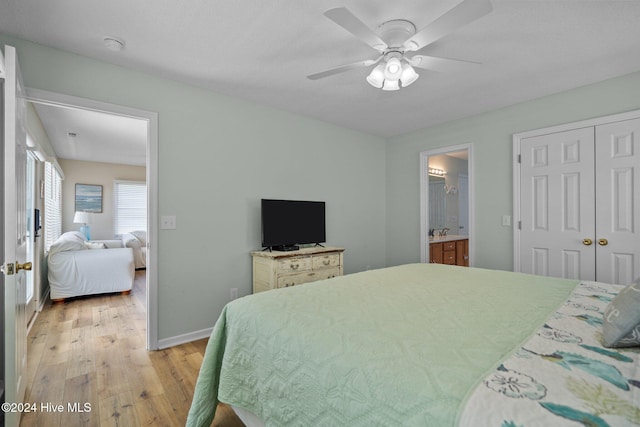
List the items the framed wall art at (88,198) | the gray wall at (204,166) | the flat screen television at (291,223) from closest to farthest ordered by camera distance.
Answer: the gray wall at (204,166) < the flat screen television at (291,223) < the framed wall art at (88,198)

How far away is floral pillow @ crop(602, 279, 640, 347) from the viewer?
3.18 ft

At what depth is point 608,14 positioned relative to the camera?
6.24 ft

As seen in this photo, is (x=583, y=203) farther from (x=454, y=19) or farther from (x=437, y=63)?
(x=454, y=19)

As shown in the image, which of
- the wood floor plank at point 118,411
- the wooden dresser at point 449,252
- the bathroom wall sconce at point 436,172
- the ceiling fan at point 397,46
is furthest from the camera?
the bathroom wall sconce at point 436,172

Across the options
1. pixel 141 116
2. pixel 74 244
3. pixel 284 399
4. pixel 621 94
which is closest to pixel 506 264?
pixel 621 94

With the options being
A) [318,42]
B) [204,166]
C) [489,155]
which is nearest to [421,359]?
[318,42]

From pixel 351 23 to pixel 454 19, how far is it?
0.50m

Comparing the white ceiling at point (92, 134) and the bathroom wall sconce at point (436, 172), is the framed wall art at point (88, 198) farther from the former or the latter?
the bathroom wall sconce at point (436, 172)

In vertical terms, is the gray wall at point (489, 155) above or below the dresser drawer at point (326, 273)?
above

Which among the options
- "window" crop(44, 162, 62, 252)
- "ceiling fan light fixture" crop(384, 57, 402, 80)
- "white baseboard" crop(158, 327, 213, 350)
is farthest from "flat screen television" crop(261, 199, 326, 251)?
"window" crop(44, 162, 62, 252)

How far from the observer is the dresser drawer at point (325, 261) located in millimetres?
3402

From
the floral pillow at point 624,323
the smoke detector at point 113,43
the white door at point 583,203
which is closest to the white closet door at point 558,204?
the white door at point 583,203

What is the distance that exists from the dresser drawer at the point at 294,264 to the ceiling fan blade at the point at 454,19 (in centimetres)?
216

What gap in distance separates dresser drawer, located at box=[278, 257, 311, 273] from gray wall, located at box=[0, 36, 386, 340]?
0.44 meters
